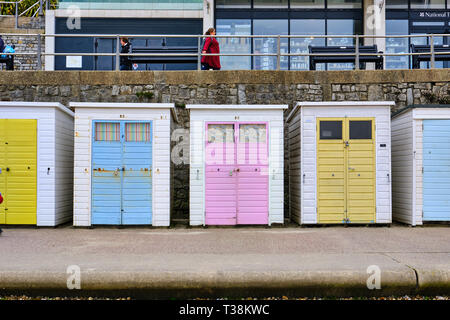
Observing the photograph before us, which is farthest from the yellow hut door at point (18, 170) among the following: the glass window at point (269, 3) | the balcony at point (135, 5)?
the glass window at point (269, 3)

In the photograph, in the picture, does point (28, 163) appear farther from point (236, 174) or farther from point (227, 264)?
point (227, 264)

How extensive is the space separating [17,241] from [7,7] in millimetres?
26203

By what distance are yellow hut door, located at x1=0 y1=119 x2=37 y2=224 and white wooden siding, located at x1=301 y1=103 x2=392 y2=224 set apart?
232 inches

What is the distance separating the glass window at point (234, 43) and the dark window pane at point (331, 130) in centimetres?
429

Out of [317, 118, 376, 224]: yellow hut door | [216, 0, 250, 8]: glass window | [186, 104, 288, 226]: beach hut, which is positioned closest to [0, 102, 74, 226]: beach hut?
[186, 104, 288, 226]: beach hut

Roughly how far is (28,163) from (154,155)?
2.72 m

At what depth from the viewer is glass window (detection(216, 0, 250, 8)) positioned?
18.4m

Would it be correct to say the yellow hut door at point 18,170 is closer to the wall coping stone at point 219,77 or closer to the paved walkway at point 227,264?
the paved walkway at point 227,264

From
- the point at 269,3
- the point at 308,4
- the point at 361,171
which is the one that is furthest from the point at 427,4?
the point at 361,171

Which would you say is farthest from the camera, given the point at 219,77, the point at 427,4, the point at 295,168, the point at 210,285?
the point at 427,4

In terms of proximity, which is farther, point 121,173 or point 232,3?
point 232,3

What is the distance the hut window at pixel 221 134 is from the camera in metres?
9.66

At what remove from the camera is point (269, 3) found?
18.4m
